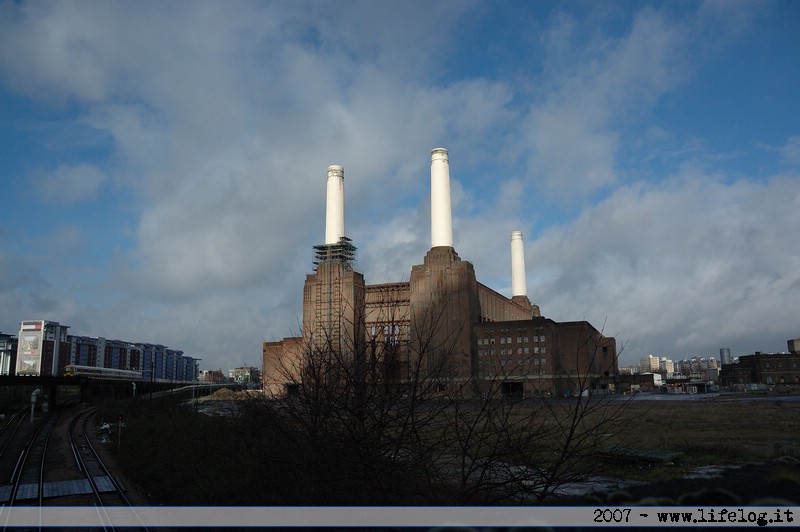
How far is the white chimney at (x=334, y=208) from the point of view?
9975cm

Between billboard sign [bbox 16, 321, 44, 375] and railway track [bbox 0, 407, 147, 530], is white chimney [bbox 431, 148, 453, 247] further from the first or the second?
billboard sign [bbox 16, 321, 44, 375]

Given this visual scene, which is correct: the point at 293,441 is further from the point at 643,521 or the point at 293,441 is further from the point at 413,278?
the point at 413,278

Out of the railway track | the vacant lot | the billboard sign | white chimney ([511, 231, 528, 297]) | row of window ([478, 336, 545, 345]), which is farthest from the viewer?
the billboard sign

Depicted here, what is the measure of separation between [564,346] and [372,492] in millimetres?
94903

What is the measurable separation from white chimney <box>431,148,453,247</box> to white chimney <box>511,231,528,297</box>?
3763 centimetres

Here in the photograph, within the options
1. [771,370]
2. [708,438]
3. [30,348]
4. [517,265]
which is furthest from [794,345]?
[30,348]

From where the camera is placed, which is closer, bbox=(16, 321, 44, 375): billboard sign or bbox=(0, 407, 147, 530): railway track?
bbox=(0, 407, 147, 530): railway track

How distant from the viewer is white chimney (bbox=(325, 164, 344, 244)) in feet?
327

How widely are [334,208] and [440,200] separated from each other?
64.7ft

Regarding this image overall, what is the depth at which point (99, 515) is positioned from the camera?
659 inches

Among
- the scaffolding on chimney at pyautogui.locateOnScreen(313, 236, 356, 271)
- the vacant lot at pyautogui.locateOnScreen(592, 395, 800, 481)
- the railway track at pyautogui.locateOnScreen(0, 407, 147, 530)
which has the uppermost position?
the scaffolding on chimney at pyautogui.locateOnScreen(313, 236, 356, 271)

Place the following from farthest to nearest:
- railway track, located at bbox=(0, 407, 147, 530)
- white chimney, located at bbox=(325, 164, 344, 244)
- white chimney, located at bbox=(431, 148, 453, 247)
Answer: white chimney, located at bbox=(325, 164, 344, 244), white chimney, located at bbox=(431, 148, 453, 247), railway track, located at bbox=(0, 407, 147, 530)

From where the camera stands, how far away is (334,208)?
99938 mm

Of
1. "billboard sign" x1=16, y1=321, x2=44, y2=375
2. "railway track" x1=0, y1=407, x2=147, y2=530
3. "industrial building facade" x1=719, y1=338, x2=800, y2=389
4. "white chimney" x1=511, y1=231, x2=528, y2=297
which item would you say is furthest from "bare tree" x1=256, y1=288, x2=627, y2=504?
"billboard sign" x1=16, y1=321, x2=44, y2=375
